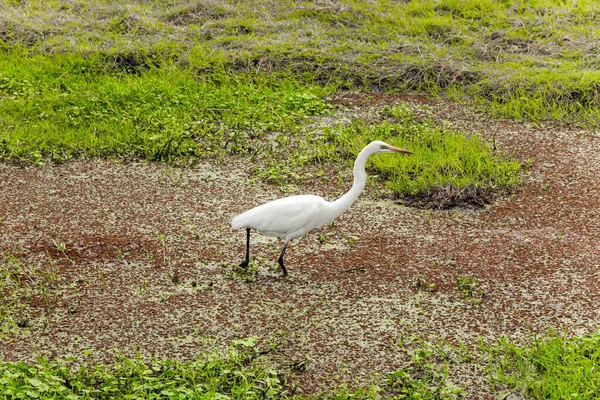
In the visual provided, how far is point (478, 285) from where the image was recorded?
180 inches

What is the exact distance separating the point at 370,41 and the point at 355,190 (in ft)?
13.1

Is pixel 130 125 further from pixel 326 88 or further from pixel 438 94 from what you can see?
pixel 438 94

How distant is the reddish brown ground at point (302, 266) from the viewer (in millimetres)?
4074

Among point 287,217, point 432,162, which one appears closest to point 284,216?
point 287,217

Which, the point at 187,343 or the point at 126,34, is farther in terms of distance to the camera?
the point at 126,34

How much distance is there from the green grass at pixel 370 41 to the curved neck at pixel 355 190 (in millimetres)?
2662

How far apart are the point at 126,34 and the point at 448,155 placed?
3910 millimetres

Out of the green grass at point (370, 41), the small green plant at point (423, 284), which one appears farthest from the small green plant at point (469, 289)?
the green grass at point (370, 41)

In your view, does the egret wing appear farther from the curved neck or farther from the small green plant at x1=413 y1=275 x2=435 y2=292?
the small green plant at x1=413 y1=275 x2=435 y2=292

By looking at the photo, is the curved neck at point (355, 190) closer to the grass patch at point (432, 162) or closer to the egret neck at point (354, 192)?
the egret neck at point (354, 192)

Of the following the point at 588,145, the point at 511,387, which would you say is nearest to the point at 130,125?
the point at 588,145

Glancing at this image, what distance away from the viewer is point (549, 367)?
3707mm

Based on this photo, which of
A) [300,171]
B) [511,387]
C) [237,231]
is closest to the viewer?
[511,387]

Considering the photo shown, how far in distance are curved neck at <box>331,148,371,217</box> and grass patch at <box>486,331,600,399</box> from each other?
3.79 feet
